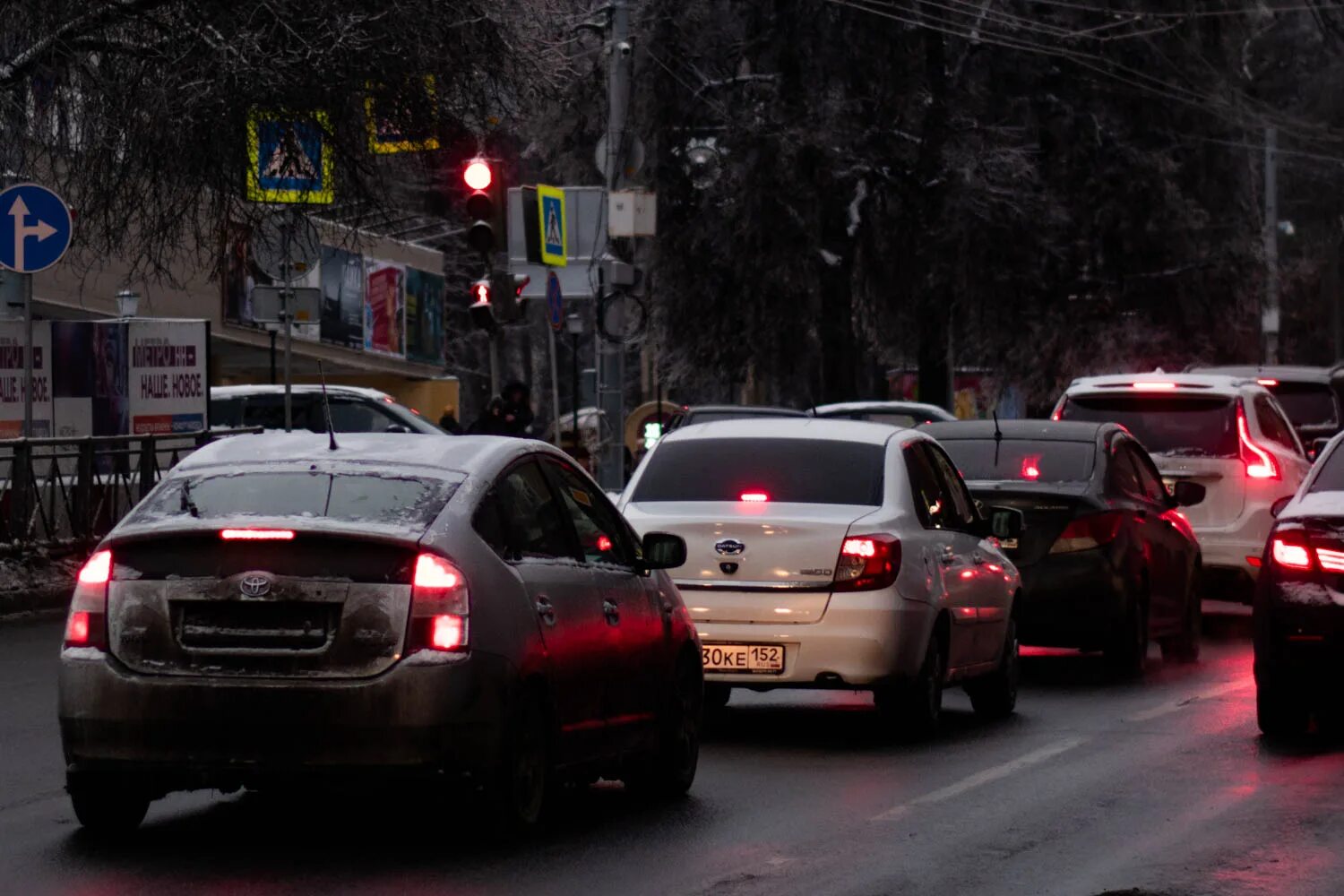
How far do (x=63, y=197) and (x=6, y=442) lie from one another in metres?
3.72

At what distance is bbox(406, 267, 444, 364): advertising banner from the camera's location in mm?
57594

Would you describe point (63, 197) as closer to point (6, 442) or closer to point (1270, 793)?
point (6, 442)

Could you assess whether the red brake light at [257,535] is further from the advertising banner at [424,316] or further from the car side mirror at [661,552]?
the advertising banner at [424,316]

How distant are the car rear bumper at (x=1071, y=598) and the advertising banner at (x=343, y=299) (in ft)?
113

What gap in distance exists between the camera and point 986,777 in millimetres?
11516

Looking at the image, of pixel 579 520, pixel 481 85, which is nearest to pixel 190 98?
pixel 481 85

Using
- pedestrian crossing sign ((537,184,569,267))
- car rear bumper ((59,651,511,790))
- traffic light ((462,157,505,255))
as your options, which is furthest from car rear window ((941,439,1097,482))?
pedestrian crossing sign ((537,184,569,267))

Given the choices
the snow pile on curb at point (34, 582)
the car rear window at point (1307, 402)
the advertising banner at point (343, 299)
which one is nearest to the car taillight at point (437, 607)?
the snow pile on curb at point (34, 582)

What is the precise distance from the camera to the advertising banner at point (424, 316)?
5759 cm

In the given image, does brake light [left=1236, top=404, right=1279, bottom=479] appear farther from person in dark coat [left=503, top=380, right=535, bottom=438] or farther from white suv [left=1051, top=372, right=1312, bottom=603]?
person in dark coat [left=503, top=380, right=535, bottom=438]

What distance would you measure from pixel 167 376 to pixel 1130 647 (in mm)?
11433

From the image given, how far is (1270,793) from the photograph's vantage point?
1092cm

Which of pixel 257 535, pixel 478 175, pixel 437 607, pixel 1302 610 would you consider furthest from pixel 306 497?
pixel 478 175

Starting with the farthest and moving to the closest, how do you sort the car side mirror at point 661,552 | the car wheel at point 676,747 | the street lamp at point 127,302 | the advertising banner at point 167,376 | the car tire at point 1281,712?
1. the street lamp at point 127,302
2. the advertising banner at point 167,376
3. the car tire at point 1281,712
4. the car wheel at point 676,747
5. the car side mirror at point 661,552
